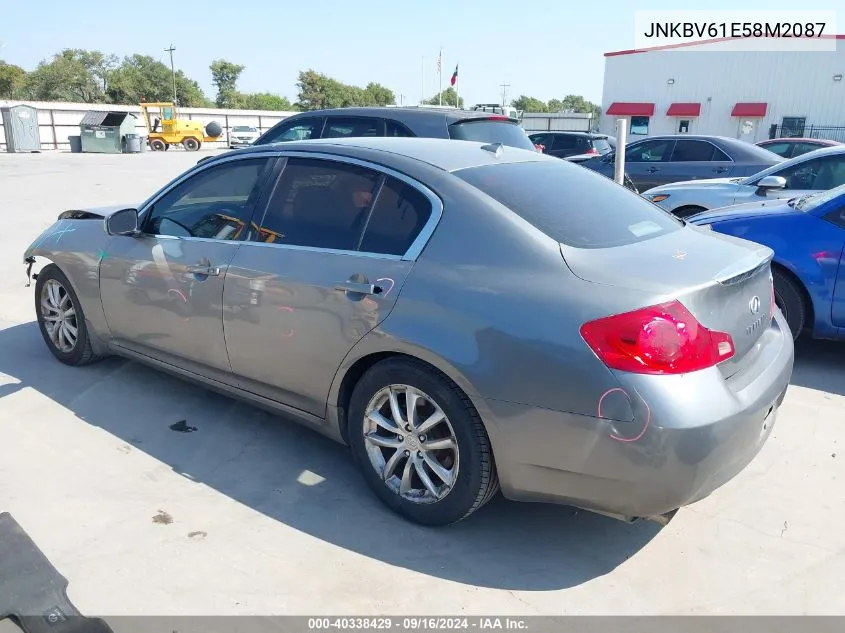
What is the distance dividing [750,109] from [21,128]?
120 ft

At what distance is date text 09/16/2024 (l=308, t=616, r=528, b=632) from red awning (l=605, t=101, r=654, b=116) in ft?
139

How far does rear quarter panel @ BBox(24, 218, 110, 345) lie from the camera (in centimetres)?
437

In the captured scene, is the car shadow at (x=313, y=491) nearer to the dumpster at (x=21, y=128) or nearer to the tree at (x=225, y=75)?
the dumpster at (x=21, y=128)

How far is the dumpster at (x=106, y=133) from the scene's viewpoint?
31.2 m

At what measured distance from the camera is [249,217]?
3.63 m

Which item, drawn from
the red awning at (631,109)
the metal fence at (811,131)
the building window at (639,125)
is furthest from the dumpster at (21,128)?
the metal fence at (811,131)

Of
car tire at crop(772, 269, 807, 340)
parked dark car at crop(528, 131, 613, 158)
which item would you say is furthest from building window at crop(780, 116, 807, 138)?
car tire at crop(772, 269, 807, 340)

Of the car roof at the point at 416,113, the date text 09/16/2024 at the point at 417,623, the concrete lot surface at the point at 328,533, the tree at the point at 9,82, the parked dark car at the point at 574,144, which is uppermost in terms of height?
the tree at the point at 9,82

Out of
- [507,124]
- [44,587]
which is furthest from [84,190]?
[44,587]

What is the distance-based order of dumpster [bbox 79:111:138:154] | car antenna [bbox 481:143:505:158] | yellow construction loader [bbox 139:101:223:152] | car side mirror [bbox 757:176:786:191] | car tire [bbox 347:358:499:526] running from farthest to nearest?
yellow construction loader [bbox 139:101:223:152] < dumpster [bbox 79:111:138:154] < car side mirror [bbox 757:176:786:191] < car antenna [bbox 481:143:505:158] < car tire [bbox 347:358:499:526]

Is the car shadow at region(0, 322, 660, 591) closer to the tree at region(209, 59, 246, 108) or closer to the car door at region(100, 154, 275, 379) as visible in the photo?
the car door at region(100, 154, 275, 379)

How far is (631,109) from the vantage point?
41062 millimetres

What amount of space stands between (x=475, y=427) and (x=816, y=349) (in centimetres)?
405

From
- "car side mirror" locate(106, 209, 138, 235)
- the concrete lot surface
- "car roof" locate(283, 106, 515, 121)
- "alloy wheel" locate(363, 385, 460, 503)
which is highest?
"car roof" locate(283, 106, 515, 121)
